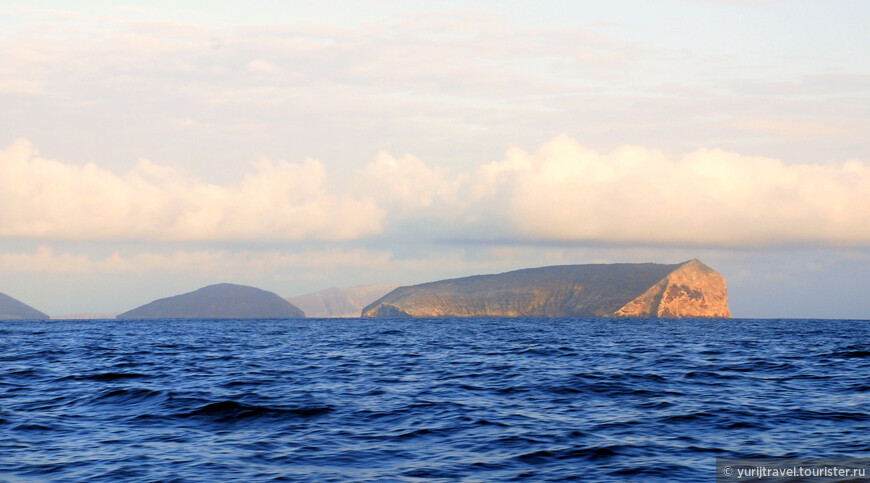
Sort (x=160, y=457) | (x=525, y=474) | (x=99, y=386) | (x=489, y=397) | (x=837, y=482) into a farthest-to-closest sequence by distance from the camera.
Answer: (x=99, y=386) < (x=489, y=397) < (x=160, y=457) < (x=525, y=474) < (x=837, y=482)

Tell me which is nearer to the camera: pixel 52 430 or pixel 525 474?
pixel 525 474

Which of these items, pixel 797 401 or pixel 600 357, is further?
pixel 600 357

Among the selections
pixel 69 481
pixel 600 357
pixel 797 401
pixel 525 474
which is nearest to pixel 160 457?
pixel 69 481

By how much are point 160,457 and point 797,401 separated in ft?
71.7

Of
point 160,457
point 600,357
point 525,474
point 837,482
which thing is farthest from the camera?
point 600,357

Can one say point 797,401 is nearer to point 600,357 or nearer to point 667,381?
A: point 667,381

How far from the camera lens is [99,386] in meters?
32.7

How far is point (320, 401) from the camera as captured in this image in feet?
91.1

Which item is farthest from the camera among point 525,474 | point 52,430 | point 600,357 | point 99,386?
point 600,357

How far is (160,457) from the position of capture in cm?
1872

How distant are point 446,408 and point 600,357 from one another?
2741 centimetres

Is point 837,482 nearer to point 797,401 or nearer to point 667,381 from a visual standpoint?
point 797,401

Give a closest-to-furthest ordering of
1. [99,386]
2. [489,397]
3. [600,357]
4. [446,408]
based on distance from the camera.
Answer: [446,408] → [489,397] → [99,386] → [600,357]

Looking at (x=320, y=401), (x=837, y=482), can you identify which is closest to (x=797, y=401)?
(x=837, y=482)
